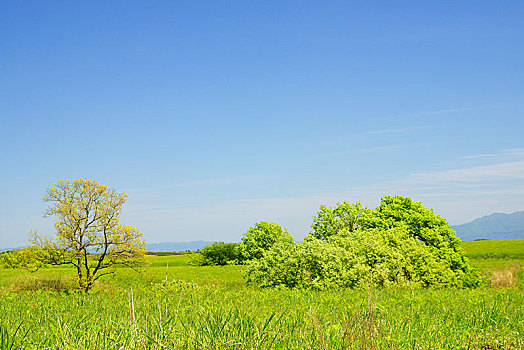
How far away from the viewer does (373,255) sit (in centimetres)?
1847

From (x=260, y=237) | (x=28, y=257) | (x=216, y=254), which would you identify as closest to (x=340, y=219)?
(x=28, y=257)

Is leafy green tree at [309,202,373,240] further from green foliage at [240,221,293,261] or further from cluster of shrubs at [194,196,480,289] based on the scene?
green foliage at [240,221,293,261]

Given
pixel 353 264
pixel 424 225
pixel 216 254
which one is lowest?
pixel 216 254

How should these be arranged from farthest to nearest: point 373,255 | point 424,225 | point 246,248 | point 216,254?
point 216,254 < point 246,248 < point 424,225 < point 373,255

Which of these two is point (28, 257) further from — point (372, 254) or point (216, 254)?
point (216, 254)

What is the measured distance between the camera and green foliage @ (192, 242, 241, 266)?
59956 millimetres

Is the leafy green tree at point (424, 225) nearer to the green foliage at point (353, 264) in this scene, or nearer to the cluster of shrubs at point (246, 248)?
the green foliage at point (353, 264)

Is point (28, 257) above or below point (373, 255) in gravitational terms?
above

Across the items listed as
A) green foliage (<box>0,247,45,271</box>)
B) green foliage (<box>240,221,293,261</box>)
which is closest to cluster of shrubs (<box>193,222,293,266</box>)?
green foliage (<box>240,221,293,261</box>)

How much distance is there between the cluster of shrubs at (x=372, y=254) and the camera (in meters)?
17.6

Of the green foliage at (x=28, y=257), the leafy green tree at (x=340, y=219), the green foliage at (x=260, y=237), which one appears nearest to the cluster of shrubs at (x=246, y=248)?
the green foliage at (x=260, y=237)

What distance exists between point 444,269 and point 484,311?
575 inches

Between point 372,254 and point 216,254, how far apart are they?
4480 centimetres

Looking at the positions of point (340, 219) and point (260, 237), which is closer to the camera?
point (340, 219)
